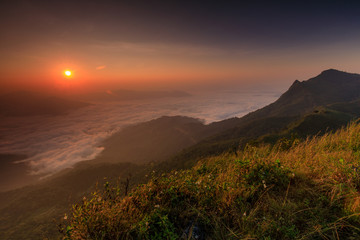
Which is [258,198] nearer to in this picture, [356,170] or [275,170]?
[275,170]

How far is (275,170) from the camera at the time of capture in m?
4.00

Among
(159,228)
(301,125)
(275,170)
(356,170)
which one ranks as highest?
(356,170)

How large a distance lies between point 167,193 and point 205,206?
0.85 metres

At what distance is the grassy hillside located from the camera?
2.76m

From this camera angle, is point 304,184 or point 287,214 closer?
point 287,214

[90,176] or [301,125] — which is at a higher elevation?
[301,125]

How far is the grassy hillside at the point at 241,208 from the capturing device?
276cm

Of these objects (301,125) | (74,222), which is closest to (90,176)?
(301,125)

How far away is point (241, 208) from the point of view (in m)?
3.26

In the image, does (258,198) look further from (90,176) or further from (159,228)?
(90,176)

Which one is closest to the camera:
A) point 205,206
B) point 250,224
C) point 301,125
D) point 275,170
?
point 250,224

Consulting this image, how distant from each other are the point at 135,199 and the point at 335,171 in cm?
415

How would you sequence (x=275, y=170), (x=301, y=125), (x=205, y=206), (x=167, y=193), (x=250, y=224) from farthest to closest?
(x=301, y=125) < (x=275, y=170) < (x=167, y=193) < (x=205, y=206) < (x=250, y=224)

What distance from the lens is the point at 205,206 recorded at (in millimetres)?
3367
